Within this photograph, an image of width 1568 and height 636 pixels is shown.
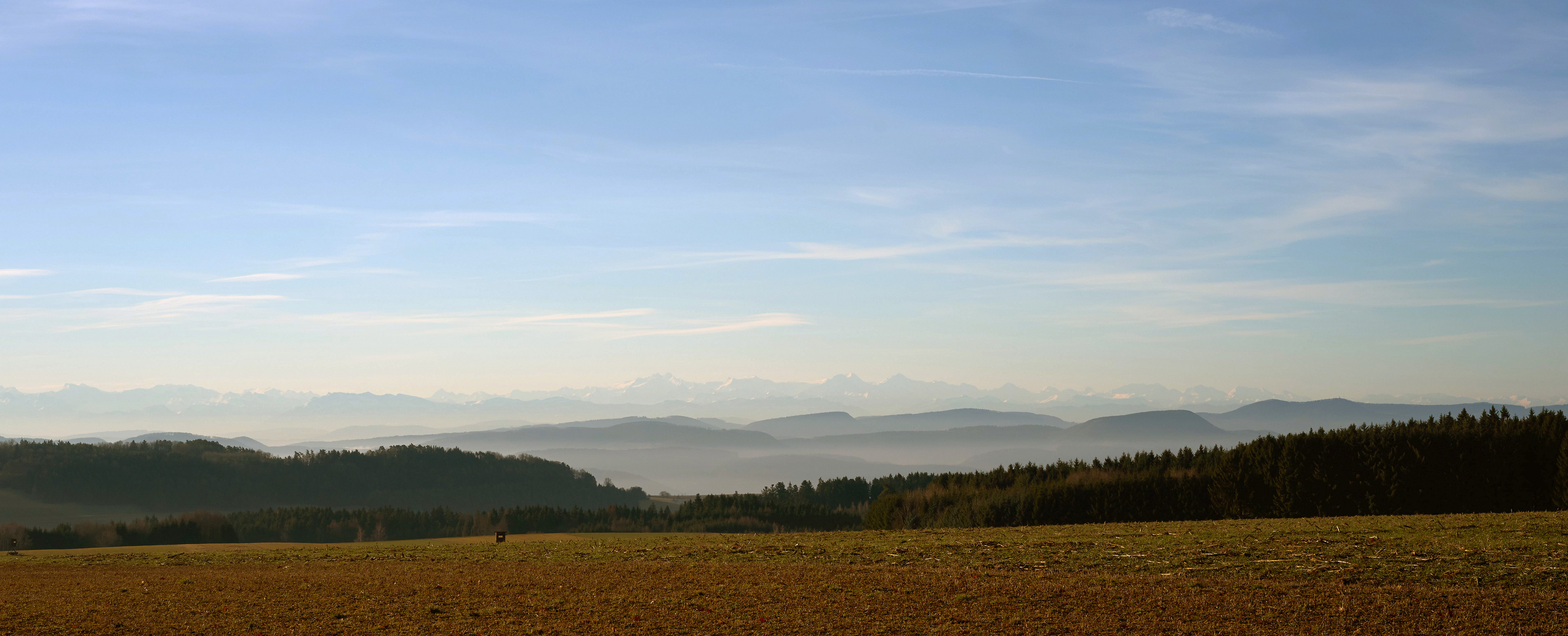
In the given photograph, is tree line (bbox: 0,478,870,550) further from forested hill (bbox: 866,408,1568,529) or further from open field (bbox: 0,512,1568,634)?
open field (bbox: 0,512,1568,634)

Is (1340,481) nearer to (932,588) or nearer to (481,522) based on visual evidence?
(932,588)

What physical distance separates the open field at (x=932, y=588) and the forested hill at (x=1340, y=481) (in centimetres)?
1602

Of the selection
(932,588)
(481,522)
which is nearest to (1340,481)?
(932,588)

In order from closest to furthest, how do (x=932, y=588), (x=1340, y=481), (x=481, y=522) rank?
(x=932, y=588)
(x=1340, y=481)
(x=481, y=522)

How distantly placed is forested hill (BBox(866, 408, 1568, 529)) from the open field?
16.0 meters

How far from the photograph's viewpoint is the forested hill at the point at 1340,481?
131 ft

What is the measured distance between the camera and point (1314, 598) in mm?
14883

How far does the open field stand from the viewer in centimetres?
1409

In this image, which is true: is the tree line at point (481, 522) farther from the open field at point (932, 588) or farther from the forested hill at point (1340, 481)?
the open field at point (932, 588)

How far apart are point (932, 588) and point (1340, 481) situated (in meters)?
32.0

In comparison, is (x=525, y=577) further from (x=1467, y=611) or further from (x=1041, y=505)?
(x=1041, y=505)

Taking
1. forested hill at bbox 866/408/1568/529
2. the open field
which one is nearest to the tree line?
forested hill at bbox 866/408/1568/529

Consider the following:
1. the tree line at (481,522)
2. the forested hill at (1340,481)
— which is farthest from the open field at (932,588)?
the tree line at (481,522)

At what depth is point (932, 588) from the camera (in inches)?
685
